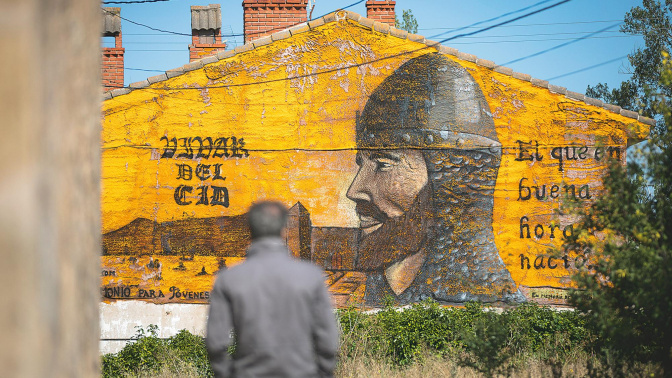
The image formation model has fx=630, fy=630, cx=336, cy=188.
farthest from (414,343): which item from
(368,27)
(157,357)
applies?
(368,27)

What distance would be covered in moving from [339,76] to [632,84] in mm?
17738

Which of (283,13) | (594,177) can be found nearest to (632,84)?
(594,177)

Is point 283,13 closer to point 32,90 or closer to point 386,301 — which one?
point 386,301

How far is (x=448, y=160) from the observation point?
1095cm

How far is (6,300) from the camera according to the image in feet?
4.35

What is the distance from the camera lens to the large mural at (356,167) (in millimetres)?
10820

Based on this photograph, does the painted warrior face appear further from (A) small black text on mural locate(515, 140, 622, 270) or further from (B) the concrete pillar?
(B) the concrete pillar

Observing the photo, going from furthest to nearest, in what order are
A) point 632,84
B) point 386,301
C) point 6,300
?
point 632,84, point 386,301, point 6,300

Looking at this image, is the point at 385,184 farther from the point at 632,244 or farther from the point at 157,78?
the point at 632,244

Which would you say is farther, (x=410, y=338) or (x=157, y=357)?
(x=410, y=338)

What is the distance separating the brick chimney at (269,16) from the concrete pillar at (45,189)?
36.1 feet

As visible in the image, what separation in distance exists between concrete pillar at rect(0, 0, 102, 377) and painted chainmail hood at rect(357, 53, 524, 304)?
30.0 feet

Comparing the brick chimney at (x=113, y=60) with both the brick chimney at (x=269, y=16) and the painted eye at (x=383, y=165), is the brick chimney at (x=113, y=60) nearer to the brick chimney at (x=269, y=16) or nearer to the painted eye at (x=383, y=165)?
the brick chimney at (x=269, y=16)

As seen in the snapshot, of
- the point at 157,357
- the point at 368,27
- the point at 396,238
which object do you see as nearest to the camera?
the point at 157,357
